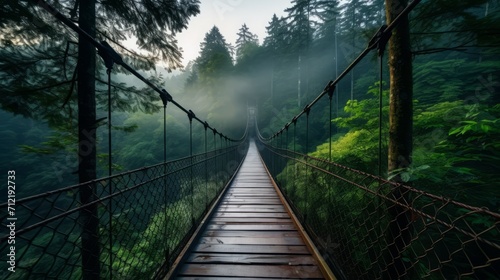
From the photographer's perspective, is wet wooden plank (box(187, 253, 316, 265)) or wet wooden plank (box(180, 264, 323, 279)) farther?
wet wooden plank (box(187, 253, 316, 265))

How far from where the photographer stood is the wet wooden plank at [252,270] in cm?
161

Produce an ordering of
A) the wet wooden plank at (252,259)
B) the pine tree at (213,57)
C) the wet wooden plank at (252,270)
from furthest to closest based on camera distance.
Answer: the pine tree at (213,57) < the wet wooden plank at (252,259) < the wet wooden plank at (252,270)

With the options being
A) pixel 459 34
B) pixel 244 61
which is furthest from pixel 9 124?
A: pixel 459 34

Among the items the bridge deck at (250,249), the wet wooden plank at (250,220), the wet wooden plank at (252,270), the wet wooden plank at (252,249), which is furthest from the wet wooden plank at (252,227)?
the wet wooden plank at (252,270)

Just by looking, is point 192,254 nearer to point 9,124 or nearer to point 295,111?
point 295,111

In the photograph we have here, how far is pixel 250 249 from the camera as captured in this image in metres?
1.96

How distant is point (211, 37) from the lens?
2614cm

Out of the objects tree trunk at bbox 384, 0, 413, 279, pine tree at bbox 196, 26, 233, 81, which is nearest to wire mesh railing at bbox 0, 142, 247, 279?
tree trunk at bbox 384, 0, 413, 279

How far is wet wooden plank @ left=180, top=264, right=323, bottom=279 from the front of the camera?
63.6 inches

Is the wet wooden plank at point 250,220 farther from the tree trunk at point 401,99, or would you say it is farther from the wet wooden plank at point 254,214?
the tree trunk at point 401,99

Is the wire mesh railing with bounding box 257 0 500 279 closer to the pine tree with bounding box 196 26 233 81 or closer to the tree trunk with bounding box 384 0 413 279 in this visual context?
the tree trunk with bounding box 384 0 413 279

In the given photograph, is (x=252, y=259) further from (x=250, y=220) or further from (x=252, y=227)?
(x=250, y=220)

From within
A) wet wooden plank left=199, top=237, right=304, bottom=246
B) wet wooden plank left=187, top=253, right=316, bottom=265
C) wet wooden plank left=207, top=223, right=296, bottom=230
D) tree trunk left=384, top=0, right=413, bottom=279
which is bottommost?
wet wooden plank left=187, top=253, right=316, bottom=265

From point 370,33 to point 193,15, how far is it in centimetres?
317
